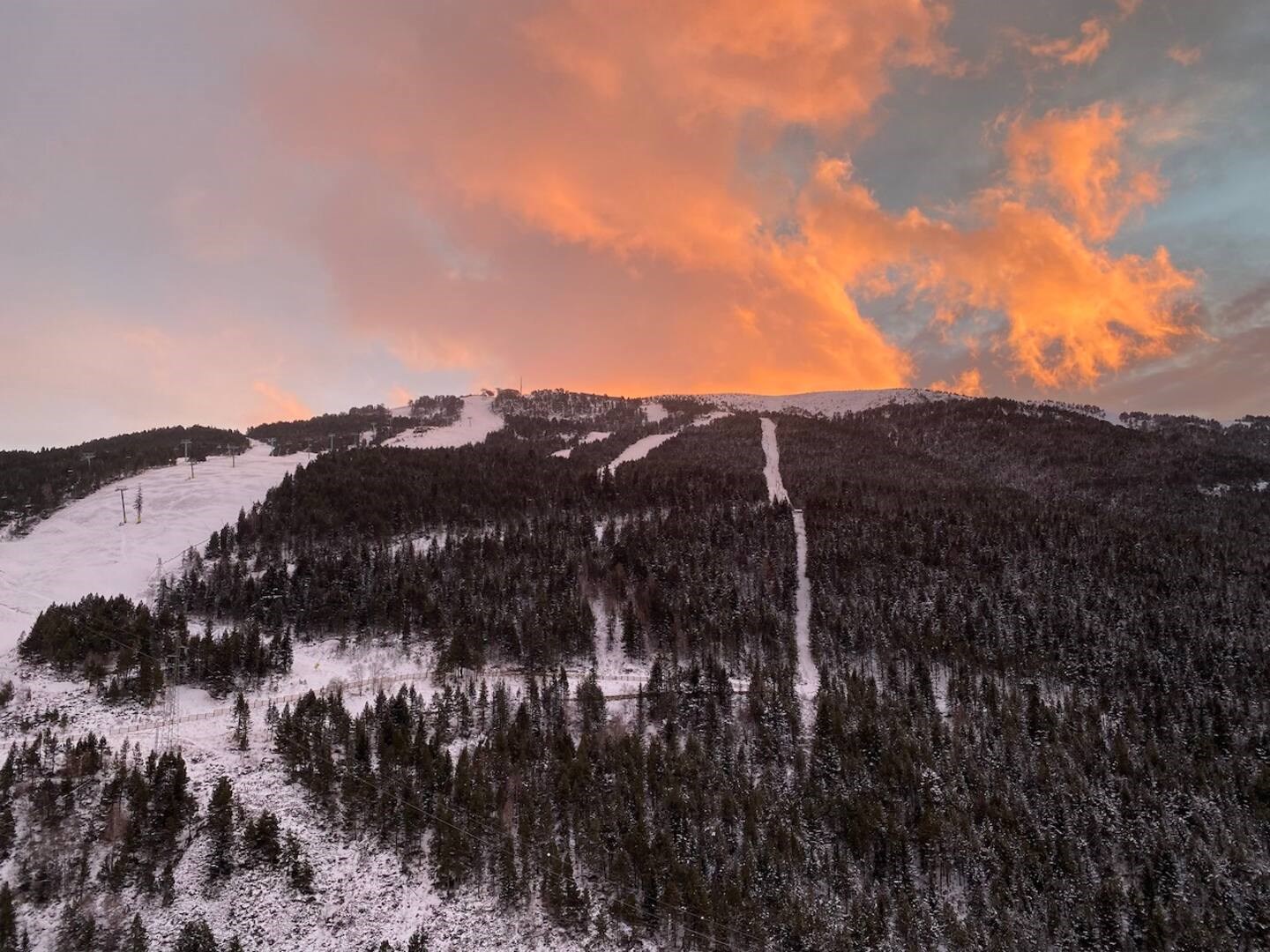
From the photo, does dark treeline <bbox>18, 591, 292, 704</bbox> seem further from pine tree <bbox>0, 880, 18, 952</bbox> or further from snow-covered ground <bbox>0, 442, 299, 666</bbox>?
pine tree <bbox>0, 880, 18, 952</bbox>

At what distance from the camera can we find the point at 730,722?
3332 inches

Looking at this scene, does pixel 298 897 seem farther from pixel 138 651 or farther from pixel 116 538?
pixel 116 538

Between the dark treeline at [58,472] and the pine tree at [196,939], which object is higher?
the dark treeline at [58,472]

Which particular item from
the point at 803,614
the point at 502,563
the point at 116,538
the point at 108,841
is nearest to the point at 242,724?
the point at 108,841

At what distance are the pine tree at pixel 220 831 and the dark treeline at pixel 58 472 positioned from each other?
11108 centimetres

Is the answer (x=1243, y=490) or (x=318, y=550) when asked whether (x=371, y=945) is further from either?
(x=1243, y=490)

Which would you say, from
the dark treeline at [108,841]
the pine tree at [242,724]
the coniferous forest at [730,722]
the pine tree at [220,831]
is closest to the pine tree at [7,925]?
the dark treeline at [108,841]

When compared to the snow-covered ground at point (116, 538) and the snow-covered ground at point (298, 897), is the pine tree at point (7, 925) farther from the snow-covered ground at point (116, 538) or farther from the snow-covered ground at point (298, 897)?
the snow-covered ground at point (116, 538)

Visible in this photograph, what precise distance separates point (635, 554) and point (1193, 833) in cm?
8565

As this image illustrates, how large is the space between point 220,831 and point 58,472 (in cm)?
15086

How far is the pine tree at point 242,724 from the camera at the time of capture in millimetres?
63484

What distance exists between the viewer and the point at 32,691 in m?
68.5

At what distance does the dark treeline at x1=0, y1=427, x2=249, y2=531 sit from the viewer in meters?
135

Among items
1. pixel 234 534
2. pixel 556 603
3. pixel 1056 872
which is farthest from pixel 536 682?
pixel 234 534
